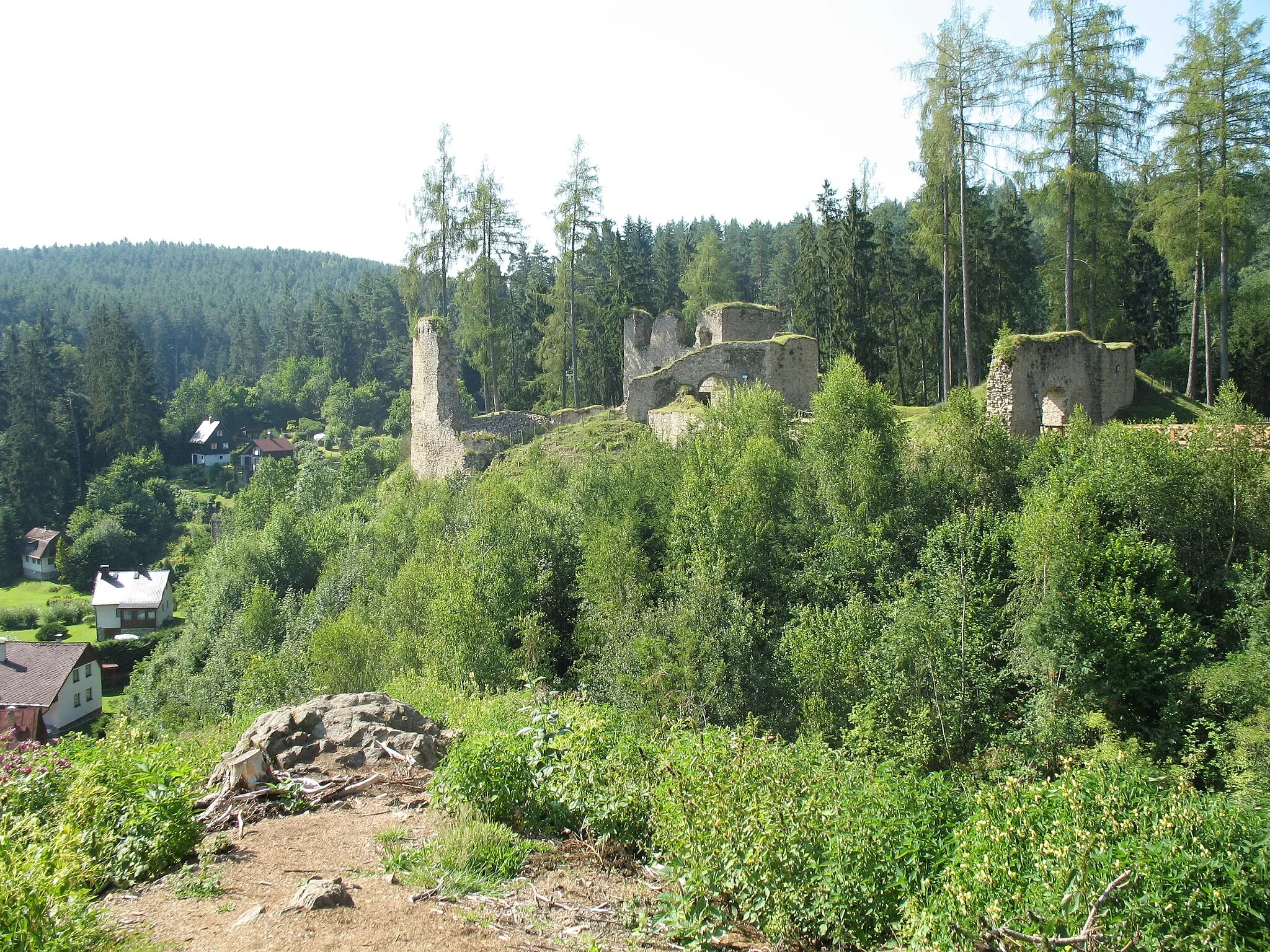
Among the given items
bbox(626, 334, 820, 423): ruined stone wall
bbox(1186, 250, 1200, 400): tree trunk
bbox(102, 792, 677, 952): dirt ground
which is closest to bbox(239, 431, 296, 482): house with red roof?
bbox(626, 334, 820, 423): ruined stone wall

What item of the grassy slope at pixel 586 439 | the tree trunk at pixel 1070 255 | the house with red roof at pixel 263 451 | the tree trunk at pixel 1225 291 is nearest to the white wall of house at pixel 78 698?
the grassy slope at pixel 586 439

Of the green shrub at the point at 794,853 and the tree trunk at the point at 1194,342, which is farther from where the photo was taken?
the tree trunk at the point at 1194,342

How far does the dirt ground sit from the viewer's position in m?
5.36

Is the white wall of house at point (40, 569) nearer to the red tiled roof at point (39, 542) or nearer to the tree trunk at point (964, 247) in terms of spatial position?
the red tiled roof at point (39, 542)

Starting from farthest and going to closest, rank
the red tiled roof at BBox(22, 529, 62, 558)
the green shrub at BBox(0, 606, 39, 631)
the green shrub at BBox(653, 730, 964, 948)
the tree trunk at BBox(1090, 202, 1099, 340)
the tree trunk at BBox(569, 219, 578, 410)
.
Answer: the red tiled roof at BBox(22, 529, 62, 558) → the green shrub at BBox(0, 606, 39, 631) → the tree trunk at BBox(569, 219, 578, 410) → the tree trunk at BBox(1090, 202, 1099, 340) → the green shrub at BBox(653, 730, 964, 948)

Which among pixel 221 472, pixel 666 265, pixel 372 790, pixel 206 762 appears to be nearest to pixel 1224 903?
pixel 372 790

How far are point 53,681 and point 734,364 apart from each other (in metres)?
23.4

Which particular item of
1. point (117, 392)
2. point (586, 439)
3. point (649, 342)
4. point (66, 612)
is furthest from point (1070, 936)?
point (117, 392)

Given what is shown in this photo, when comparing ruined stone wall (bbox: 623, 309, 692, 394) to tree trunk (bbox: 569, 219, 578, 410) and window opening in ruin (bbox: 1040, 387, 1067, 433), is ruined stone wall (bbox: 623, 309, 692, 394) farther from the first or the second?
window opening in ruin (bbox: 1040, 387, 1067, 433)

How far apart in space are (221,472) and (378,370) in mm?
20180

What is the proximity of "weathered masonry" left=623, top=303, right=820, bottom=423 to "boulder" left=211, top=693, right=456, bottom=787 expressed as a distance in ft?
48.1

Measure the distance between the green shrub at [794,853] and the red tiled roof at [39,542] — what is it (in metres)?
53.9

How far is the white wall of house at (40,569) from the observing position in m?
49.0

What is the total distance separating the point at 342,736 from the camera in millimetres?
9383
